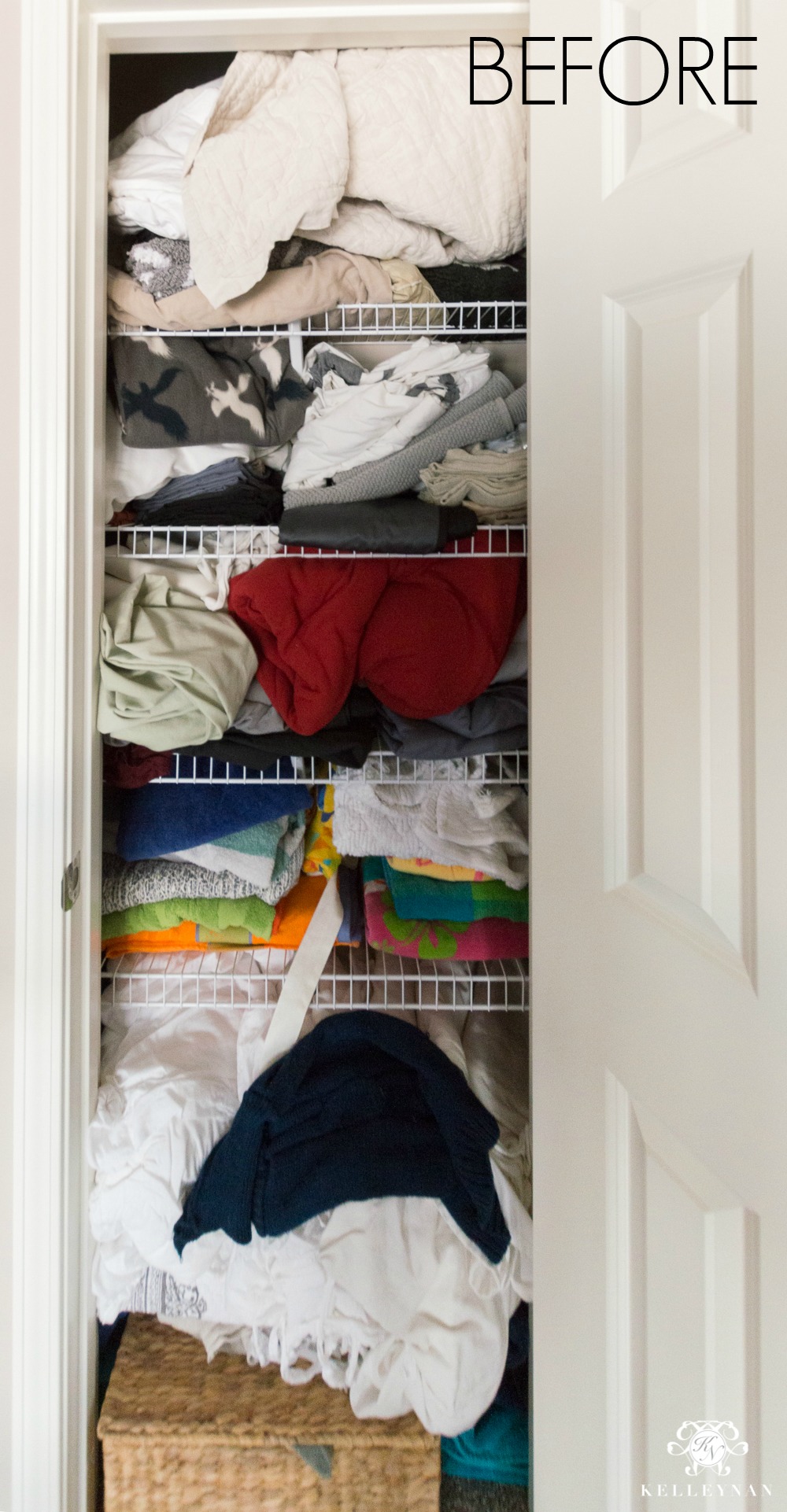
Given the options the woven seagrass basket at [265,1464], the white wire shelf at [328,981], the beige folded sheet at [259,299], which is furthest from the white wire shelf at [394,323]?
the woven seagrass basket at [265,1464]

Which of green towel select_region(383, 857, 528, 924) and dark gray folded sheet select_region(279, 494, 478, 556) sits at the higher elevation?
dark gray folded sheet select_region(279, 494, 478, 556)

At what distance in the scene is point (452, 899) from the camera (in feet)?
3.40

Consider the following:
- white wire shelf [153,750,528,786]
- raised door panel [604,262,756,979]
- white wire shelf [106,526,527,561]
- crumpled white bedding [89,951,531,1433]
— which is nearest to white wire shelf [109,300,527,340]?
white wire shelf [106,526,527,561]

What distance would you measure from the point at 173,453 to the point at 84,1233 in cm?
98

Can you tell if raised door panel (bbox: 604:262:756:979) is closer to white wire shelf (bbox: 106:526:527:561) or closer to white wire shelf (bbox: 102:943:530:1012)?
white wire shelf (bbox: 106:526:527:561)

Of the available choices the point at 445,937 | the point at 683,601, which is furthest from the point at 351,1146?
the point at 683,601

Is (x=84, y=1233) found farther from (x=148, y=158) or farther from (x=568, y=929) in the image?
(x=148, y=158)

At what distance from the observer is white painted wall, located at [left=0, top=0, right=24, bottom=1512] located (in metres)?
0.82

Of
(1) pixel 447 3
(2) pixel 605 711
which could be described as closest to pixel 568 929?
(2) pixel 605 711

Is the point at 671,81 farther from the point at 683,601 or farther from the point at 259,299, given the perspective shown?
the point at 259,299

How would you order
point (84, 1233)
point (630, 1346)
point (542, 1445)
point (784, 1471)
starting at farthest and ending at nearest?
1. point (84, 1233)
2. point (542, 1445)
3. point (630, 1346)
4. point (784, 1471)

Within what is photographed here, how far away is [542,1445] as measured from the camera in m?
0.76

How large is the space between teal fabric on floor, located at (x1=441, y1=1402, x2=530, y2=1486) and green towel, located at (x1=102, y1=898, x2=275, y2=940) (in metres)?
0.70

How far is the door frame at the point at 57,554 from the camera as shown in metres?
0.82
